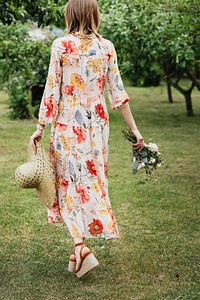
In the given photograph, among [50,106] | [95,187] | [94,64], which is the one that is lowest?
[95,187]

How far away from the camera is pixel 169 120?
14484 millimetres

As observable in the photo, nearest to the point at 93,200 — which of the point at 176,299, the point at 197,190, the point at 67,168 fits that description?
the point at 67,168

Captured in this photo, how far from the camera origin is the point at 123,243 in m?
5.12

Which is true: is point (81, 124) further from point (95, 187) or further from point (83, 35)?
point (83, 35)

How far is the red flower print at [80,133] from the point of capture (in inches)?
166

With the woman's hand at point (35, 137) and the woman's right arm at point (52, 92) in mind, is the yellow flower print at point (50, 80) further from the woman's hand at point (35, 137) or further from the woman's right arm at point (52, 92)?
the woman's hand at point (35, 137)

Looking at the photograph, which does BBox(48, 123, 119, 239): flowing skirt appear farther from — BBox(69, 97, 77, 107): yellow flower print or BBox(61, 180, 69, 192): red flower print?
BBox(69, 97, 77, 107): yellow flower print

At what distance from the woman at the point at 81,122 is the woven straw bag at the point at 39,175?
91 millimetres

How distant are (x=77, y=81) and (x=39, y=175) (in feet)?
2.16

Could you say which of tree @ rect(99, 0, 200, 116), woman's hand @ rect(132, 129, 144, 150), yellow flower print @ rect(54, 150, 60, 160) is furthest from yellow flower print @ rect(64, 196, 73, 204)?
tree @ rect(99, 0, 200, 116)

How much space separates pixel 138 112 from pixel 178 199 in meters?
9.71

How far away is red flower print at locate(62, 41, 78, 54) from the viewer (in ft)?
13.5

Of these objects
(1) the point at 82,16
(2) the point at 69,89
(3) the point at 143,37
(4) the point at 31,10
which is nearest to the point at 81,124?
(2) the point at 69,89

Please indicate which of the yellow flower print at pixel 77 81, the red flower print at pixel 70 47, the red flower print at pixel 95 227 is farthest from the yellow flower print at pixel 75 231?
the red flower print at pixel 70 47
